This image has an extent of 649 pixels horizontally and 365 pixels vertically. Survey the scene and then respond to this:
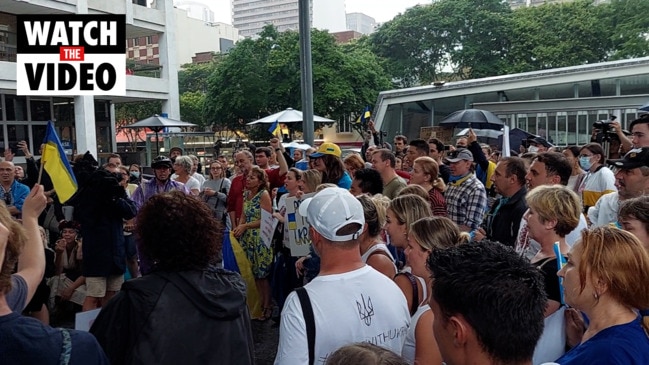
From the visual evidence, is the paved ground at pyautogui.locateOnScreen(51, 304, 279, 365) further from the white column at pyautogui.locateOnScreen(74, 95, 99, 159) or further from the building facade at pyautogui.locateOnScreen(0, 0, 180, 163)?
the white column at pyautogui.locateOnScreen(74, 95, 99, 159)

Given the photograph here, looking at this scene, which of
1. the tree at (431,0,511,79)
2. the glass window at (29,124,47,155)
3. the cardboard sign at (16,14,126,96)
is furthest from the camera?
the tree at (431,0,511,79)

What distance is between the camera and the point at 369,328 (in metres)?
2.35

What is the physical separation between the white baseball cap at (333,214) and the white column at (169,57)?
27156 millimetres

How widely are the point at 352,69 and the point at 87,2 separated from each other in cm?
1796

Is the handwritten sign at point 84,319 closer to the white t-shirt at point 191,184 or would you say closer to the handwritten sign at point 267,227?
the handwritten sign at point 267,227

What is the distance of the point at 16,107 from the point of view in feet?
72.6

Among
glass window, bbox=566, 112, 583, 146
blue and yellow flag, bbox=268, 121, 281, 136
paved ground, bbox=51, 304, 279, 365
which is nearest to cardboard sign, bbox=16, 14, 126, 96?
blue and yellow flag, bbox=268, 121, 281, 136

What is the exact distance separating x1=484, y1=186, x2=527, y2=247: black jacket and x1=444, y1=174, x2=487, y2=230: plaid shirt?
0.67m

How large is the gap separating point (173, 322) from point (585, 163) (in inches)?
231

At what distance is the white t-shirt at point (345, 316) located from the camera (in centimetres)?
223

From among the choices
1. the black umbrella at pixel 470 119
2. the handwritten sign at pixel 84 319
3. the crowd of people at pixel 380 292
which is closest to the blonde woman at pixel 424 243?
the crowd of people at pixel 380 292

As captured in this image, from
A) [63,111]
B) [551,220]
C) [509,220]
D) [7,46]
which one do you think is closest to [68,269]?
[509,220]

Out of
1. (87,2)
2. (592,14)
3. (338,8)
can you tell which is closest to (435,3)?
(592,14)

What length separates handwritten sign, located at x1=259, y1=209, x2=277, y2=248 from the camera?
6137mm
